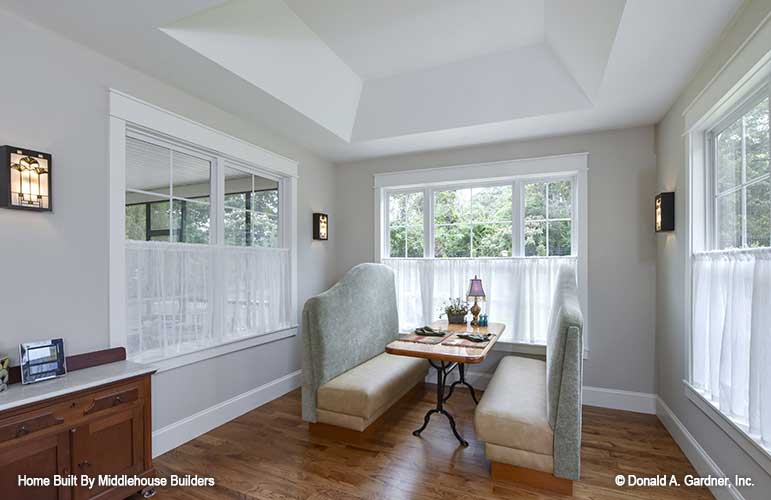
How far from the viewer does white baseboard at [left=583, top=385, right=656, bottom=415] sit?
3303 mm

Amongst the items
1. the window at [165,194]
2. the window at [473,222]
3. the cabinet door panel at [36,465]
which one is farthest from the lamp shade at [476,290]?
the cabinet door panel at [36,465]

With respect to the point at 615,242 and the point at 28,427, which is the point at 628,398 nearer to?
the point at 615,242

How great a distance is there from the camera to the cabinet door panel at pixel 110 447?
185cm

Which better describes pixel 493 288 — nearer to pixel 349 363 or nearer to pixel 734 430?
pixel 349 363

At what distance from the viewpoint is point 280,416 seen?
3246 millimetres

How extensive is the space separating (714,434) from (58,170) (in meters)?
4.06

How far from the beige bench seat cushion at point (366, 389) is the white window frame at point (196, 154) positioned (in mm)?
1023

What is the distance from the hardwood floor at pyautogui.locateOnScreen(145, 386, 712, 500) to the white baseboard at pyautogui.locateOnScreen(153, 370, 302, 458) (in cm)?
7

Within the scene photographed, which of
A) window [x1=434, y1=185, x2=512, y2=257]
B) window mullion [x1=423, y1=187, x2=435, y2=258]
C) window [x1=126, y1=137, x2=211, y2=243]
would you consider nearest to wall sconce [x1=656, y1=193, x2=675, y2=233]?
window [x1=434, y1=185, x2=512, y2=257]

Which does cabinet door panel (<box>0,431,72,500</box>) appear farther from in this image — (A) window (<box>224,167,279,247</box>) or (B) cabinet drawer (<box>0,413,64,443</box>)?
(A) window (<box>224,167,279,247</box>)

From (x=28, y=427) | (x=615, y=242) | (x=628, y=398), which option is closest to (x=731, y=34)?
(x=615, y=242)

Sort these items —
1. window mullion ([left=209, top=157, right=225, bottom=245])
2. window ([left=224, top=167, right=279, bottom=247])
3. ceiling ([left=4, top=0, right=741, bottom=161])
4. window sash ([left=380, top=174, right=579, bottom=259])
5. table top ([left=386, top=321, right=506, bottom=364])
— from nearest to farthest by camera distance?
ceiling ([left=4, top=0, right=741, bottom=161]) → table top ([left=386, top=321, right=506, bottom=364]) → window mullion ([left=209, top=157, right=225, bottom=245]) → window ([left=224, top=167, right=279, bottom=247]) → window sash ([left=380, top=174, right=579, bottom=259])

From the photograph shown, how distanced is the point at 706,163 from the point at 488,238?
74.1 inches

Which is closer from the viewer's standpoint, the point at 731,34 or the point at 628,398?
the point at 731,34
